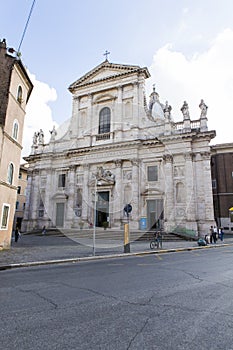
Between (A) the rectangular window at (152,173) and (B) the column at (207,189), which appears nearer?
(B) the column at (207,189)

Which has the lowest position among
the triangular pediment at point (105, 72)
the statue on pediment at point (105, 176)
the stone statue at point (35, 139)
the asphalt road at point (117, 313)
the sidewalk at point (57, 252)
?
the sidewalk at point (57, 252)

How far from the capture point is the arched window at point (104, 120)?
32.7m

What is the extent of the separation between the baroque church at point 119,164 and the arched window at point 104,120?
146mm

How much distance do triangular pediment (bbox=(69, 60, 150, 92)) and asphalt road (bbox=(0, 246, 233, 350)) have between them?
30420 mm

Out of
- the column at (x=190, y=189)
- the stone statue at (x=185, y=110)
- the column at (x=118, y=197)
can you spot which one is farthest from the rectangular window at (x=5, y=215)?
the stone statue at (x=185, y=110)

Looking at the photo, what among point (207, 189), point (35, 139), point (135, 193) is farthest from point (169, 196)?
point (35, 139)

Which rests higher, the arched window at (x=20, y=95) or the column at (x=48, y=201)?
the arched window at (x=20, y=95)

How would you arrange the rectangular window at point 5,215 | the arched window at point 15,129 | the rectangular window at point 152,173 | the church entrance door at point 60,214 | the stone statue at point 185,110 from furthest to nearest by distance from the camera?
the church entrance door at point 60,214
the stone statue at point 185,110
the rectangular window at point 152,173
the arched window at point 15,129
the rectangular window at point 5,215

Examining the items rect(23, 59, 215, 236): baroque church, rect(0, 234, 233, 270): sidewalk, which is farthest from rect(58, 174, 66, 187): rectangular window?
Result: rect(0, 234, 233, 270): sidewalk

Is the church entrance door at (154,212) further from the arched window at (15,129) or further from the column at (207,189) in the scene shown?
the arched window at (15,129)

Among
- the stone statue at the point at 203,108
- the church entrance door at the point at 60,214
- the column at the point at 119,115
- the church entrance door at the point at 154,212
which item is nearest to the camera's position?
the church entrance door at the point at 154,212

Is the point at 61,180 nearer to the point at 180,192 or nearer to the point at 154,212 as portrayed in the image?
the point at 154,212

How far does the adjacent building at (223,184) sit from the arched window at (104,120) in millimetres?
17347

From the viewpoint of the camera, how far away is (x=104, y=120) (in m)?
33.2
